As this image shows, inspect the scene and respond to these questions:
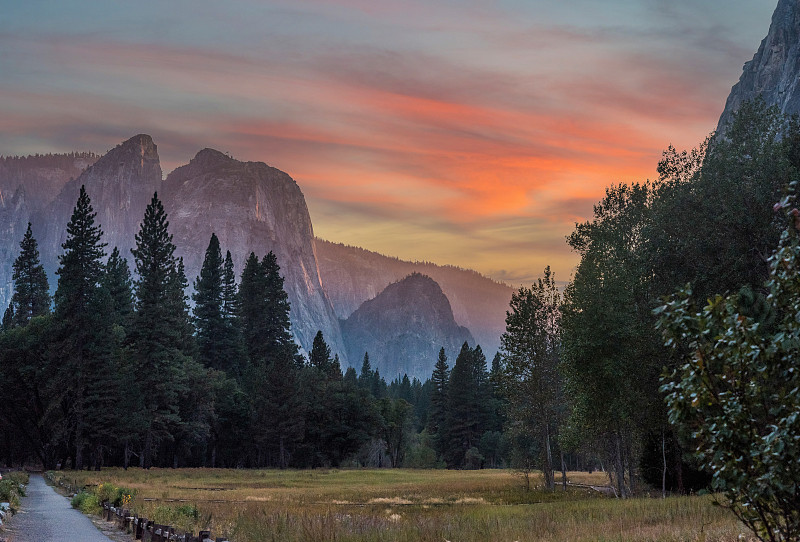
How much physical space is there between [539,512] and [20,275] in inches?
3453

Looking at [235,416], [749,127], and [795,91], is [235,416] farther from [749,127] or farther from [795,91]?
[795,91]

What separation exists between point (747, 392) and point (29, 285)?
10118cm

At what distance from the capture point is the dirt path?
19109 mm

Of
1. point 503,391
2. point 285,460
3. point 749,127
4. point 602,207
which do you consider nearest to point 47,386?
point 285,460

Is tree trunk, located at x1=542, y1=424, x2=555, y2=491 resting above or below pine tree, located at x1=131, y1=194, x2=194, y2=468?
below

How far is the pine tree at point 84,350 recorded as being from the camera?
65.0 meters

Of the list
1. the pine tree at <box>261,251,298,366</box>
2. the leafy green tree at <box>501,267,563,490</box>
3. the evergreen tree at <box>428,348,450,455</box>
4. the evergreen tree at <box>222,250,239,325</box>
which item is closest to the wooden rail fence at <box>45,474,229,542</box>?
the leafy green tree at <box>501,267,563,490</box>

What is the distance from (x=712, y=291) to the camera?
27.8 meters

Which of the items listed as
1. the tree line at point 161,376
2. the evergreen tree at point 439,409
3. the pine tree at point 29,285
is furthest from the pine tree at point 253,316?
the evergreen tree at point 439,409

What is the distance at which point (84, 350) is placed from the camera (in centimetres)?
6588

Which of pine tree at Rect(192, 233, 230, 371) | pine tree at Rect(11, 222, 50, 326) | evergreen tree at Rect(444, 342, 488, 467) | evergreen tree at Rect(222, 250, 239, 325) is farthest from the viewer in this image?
evergreen tree at Rect(444, 342, 488, 467)

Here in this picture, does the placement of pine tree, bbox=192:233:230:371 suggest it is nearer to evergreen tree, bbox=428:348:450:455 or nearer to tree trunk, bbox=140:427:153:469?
tree trunk, bbox=140:427:153:469

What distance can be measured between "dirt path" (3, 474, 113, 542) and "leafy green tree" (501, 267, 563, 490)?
26.5 m

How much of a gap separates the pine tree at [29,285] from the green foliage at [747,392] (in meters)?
96.9
